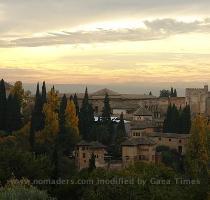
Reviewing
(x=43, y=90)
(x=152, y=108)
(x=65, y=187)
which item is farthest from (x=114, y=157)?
(x=152, y=108)

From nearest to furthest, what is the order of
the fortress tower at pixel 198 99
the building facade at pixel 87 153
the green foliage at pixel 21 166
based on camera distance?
the green foliage at pixel 21 166, the building facade at pixel 87 153, the fortress tower at pixel 198 99

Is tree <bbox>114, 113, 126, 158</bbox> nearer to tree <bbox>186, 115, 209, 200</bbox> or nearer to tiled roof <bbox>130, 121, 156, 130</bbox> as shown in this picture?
tiled roof <bbox>130, 121, 156, 130</bbox>

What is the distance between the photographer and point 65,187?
20484mm

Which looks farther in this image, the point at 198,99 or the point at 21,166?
the point at 198,99

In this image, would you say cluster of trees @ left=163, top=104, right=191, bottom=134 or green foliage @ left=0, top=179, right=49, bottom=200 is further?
cluster of trees @ left=163, top=104, right=191, bottom=134

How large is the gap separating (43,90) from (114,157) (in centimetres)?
1037

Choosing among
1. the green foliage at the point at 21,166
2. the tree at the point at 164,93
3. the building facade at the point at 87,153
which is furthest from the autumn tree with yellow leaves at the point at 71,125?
the tree at the point at 164,93

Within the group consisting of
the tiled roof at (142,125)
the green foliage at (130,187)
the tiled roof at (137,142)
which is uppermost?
the tiled roof at (142,125)

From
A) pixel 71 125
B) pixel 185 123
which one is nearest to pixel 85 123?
pixel 71 125

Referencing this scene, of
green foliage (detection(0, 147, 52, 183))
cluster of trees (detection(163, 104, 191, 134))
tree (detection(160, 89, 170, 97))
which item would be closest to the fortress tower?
tree (detection(160, 89, 170, 97))

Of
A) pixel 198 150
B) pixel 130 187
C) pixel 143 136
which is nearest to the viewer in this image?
pixel 130 187

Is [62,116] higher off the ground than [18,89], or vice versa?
[18,89]

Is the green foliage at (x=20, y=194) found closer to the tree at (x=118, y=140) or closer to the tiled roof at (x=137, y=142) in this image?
the tiled roof at (x=137, y=142)

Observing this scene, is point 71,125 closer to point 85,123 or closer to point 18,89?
point 85,123
